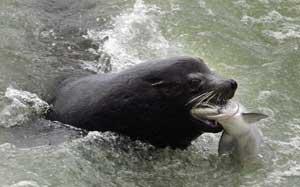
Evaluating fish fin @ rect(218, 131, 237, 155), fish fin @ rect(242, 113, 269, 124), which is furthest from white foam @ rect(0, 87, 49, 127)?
fish fin @ rect(242, 113, 269, 124)

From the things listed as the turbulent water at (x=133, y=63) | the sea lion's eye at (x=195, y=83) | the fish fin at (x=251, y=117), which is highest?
the sea lion's eye at (x=195, y=83)

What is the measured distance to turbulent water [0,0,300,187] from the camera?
4.55 metres

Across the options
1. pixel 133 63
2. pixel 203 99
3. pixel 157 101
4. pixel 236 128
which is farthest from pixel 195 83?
pixel 133 63

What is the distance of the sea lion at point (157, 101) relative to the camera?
458cm

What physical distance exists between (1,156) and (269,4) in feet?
14.2

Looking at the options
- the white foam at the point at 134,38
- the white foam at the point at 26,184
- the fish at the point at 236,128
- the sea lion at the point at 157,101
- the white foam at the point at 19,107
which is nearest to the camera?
the white foam at the point at 26,184

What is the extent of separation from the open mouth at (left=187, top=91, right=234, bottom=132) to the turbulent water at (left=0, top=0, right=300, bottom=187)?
33 cm

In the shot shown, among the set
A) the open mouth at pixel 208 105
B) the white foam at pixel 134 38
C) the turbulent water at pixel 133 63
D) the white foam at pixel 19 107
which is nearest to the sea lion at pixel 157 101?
the open mouth at pixel 208 105

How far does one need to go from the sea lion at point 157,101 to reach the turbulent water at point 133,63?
11 cm

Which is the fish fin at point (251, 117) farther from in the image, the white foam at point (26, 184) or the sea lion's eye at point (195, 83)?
the white foam at point (26, 184)

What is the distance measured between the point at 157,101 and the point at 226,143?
1.71ft

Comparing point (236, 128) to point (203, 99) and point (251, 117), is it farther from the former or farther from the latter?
point (203, 99)

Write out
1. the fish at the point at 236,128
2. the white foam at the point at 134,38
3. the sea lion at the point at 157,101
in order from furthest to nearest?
the white foam at the point at 134,38
the sea lion at the point at 157,101
the fish at the point at 236,128

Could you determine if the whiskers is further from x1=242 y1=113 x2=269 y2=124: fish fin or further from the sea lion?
x1=242 y1=113 x2=269 y2=124: fish fin
